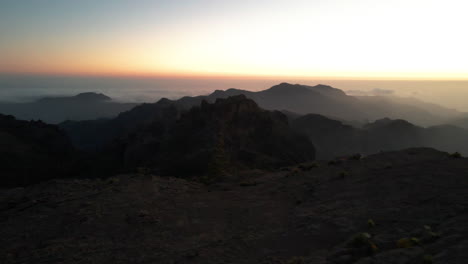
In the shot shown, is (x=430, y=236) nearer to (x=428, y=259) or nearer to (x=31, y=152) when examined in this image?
(x=428, y=259)

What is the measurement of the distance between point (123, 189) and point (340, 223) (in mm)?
14874

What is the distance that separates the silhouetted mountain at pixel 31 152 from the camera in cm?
5588

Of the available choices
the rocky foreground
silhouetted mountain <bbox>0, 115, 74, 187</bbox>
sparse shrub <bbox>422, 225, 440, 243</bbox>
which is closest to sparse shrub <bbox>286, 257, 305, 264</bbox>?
the rocky foreground


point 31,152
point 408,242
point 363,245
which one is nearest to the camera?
point 408,242

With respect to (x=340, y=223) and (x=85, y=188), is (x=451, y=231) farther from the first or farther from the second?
(x=85, y=188)

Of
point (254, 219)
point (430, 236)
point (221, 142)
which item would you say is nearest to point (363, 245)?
point (430, 236)

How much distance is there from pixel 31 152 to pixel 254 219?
237ft

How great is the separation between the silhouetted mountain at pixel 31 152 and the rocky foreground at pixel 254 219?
38966 mm

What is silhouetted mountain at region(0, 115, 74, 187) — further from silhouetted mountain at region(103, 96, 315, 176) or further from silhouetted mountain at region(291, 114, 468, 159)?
silhouetted mountain at region(291, 114, 468, 159)

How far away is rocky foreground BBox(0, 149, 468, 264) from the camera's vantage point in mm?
12008

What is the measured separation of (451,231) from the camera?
11.3 m

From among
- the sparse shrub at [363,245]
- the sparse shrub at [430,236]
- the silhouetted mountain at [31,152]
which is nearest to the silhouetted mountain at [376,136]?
the silhouetted mountain at [31,152]

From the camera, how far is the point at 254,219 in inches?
677

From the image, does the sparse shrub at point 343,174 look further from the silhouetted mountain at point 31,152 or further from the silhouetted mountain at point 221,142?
the silhouetted mountain at point 31,152
